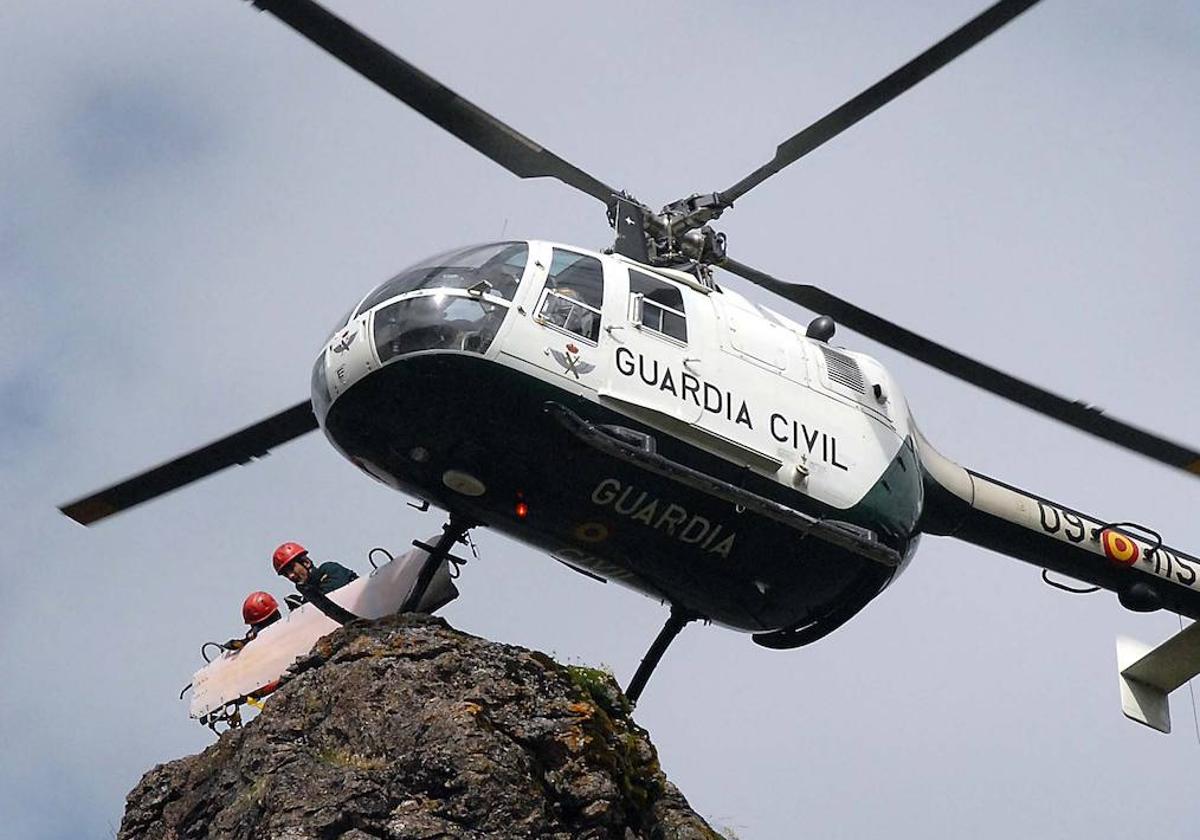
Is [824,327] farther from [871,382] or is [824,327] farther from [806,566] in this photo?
[806,566]

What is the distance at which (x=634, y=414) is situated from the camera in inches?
763

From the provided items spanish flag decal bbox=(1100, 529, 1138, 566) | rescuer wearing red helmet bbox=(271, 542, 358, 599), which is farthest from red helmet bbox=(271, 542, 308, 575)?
spanish flag decal bbox=(1100, 529, 1138, 566)

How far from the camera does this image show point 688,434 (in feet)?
64.5

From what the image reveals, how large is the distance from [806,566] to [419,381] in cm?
439

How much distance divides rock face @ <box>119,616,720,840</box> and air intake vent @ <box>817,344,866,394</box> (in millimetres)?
3890

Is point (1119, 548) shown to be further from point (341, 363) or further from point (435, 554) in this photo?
point (341, 363)

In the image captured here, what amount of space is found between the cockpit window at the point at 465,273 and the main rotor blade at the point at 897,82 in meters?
3.27

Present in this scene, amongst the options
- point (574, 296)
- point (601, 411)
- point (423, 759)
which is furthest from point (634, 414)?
point (423, 759)

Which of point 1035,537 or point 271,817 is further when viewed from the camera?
point 1035,537

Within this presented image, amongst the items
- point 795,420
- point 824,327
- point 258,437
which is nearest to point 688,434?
point 795,420

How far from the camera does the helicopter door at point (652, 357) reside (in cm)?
1947

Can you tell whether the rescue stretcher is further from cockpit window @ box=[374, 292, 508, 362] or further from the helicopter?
cockpit window @ box=[374, 292, 508, 362]

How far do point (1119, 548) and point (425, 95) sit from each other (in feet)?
Answer: 31.6

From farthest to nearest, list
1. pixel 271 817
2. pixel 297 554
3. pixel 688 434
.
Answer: pixel 297 554 → pixel 688 434 → pixel 271 817
